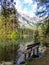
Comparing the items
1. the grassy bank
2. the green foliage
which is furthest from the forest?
the grassy bank

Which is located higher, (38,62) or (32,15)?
(32,15)

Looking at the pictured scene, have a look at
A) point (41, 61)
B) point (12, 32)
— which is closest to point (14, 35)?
point (12, 32)

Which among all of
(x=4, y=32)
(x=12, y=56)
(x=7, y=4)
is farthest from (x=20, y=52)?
(x=7, y=4)

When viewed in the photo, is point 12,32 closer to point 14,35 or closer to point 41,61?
point 14,35

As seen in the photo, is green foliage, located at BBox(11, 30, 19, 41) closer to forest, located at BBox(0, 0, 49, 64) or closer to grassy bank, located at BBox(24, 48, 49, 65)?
forest, located at BBox(0, 0, 49, 64)

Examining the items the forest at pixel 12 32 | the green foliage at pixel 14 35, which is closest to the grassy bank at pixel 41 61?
the forest at pixel 12 32

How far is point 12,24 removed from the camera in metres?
5.60

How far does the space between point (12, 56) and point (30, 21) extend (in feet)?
3.28

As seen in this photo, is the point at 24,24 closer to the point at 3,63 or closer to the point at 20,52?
the point at 20,52

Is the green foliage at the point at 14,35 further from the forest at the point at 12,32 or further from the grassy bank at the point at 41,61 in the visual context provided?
the grassy bank at the point at 41,61

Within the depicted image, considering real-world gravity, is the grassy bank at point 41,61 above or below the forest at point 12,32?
below

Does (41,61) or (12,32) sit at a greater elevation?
(12,32)

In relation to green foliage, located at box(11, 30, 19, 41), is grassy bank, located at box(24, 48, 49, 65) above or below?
below

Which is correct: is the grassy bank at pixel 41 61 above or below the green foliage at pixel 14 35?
below
